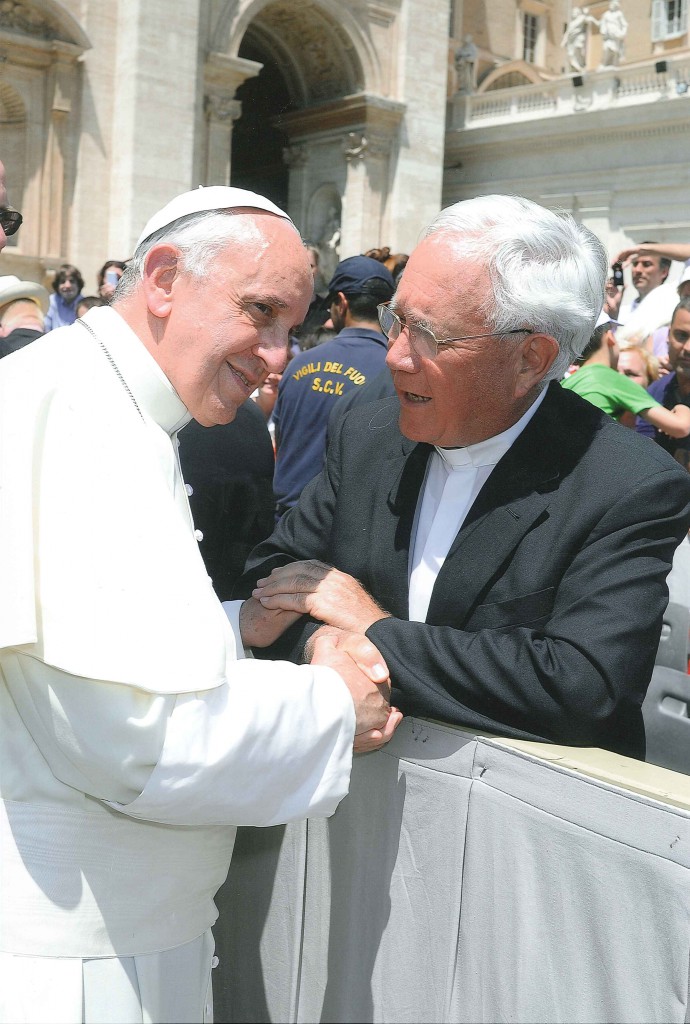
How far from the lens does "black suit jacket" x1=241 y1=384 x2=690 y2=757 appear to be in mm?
1992

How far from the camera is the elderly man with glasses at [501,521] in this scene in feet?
6.60

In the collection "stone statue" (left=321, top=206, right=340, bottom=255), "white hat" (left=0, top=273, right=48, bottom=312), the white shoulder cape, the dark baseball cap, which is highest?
"stone statue" (left=321, top=206, right=340, bottom=255)

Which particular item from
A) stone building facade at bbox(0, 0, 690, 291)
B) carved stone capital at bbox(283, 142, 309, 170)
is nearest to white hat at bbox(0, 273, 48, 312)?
stone building facade at bbox(0, 0, 690, 291)

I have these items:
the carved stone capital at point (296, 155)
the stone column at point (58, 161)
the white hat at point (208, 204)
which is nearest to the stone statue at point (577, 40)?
the carved stone capital at point (296, 155)

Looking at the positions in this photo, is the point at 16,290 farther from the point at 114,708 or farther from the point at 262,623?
the point at 114,708

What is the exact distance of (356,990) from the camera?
2.10 metres

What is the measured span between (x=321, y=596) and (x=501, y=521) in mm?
399

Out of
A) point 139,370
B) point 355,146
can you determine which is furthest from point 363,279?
point 355,146

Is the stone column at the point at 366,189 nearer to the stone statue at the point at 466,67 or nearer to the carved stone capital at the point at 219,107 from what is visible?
the carved stone capital at the point at 219,107

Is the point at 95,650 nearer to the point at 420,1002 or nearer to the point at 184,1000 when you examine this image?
the point at 184,1000

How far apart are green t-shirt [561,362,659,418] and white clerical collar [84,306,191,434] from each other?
142 inches

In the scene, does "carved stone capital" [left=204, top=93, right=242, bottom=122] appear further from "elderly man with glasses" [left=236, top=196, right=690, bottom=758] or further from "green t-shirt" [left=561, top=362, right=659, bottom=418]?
"elderly man with glasses" [left=236, top=196, right=690, bottom=758]

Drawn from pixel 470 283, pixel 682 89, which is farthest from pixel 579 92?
pixel 470 283

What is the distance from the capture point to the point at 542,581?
7.01 ft
